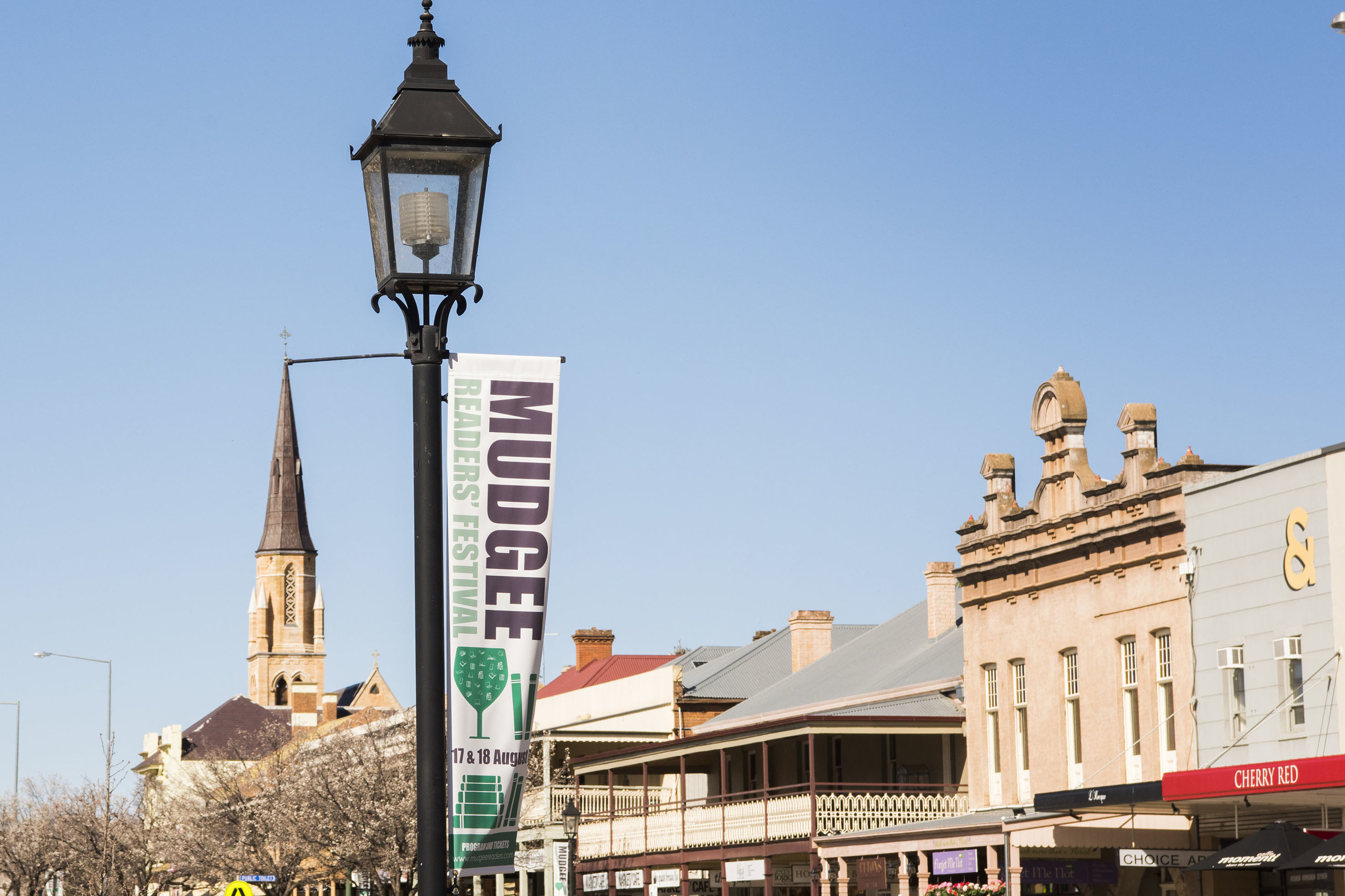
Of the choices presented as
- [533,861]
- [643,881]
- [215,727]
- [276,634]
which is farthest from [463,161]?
[276,634]

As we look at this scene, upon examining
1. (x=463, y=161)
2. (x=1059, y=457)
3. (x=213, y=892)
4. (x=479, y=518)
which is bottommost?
(x=213, y=892)

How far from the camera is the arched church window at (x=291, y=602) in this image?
168875 mm

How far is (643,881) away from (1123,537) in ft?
56.8

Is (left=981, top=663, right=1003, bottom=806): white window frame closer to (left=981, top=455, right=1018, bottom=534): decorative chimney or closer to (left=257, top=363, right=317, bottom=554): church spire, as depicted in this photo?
(left=981, top=455, right=1018, bottom=534): decorative chimney

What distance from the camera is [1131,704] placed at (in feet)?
101

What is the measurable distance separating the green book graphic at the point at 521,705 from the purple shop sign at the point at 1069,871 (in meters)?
21.0

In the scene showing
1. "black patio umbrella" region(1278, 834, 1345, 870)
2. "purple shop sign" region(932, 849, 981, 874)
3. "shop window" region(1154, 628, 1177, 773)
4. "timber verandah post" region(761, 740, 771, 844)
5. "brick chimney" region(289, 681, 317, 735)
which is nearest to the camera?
"black patio umbrella" region(1278, 834, 1345, 870)

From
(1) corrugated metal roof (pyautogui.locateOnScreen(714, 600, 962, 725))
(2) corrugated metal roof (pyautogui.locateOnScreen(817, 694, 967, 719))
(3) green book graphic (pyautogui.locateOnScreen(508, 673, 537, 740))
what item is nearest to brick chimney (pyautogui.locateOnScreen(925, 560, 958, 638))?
(1) corrugated metal roof (pyautogui.locateOnScreen(714, 600, 962, 725))

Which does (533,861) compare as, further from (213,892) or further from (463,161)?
(463,161)

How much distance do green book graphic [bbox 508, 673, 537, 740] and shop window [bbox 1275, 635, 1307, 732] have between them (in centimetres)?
1789

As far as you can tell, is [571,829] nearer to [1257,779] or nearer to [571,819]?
[571,819]

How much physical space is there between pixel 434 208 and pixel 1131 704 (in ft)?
80.2

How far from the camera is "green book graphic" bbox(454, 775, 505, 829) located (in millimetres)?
10227

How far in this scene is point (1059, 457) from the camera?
107 feet
